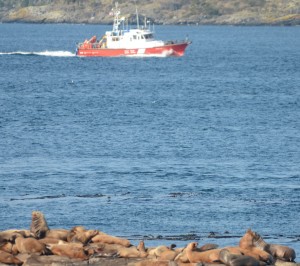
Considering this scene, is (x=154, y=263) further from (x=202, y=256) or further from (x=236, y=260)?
(x=236, y=260)

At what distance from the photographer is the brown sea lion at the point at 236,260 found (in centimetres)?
2144

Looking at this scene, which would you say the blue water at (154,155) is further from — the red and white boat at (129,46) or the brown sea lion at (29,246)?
the red and white boat at (129,46)

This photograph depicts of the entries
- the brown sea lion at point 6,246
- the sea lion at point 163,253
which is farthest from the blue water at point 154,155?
the brown sea lion at point 6,246

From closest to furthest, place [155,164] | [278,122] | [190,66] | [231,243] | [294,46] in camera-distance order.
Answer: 1. [231,243]
2. [155,164]
3. [278,122]
4. [190,66]
5. [294,46]

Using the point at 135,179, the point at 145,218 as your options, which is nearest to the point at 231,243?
the point at 145,218

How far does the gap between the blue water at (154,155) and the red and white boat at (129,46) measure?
24.4 meters

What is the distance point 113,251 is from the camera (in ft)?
75.7

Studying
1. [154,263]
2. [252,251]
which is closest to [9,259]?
[154,263]

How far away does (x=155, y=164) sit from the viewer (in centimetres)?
4750

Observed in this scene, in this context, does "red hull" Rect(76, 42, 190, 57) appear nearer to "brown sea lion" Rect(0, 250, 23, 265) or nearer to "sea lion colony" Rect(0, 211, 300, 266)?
"sea lion colony" Rect(0, 211, 300, 266)

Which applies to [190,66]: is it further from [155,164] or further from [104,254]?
[104,254]

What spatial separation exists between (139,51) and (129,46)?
4.39 feet

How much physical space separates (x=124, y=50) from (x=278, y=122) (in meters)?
69.7

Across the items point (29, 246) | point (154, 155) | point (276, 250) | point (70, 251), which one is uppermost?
point (29, 246)
